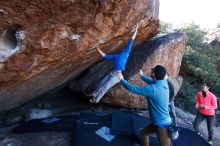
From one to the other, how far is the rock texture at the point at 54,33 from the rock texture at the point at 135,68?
1.97m

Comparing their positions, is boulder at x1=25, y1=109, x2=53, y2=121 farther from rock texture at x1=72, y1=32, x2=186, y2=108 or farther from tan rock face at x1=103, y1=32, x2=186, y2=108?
tan rock face at x1=103, y1=32, x2=186, y2=108

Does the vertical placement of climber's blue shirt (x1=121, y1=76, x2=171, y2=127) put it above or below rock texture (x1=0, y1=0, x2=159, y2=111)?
below

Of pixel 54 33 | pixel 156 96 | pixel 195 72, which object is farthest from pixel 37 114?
pixel 195 72

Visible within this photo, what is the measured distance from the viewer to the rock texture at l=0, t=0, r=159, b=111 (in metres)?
5.34

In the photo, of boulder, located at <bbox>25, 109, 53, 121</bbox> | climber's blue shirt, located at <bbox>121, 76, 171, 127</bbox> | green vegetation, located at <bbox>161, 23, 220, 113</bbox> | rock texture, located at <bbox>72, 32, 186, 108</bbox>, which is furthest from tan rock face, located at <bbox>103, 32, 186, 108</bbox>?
climber's blue shirt, located at <bbox>121, 76, 171, 127</bbox>

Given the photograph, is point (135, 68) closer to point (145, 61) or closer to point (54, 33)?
point (145, 61)

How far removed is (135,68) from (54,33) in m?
4.51

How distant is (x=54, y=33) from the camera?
5.87 meters

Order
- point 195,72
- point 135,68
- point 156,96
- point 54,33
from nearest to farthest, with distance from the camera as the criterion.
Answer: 1. point 156,96
2. point 54,33
3. point 135,68
4. point 195,72

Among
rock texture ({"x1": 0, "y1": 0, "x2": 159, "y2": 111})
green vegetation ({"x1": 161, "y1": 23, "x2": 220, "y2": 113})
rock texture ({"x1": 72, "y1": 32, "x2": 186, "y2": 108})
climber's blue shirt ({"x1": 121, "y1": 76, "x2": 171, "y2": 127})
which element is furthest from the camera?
green vegetation ({"x1": 161, "y1": 23, "x2": 220, "y2": 113})

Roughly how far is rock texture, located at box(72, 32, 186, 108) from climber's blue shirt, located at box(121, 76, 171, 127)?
403 cm

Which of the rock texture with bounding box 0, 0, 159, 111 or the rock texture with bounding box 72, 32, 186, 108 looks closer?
the rock texture with bounding box 0, 0, 159, 111

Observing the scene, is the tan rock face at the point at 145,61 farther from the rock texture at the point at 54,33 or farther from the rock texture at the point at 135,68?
the rock texture at the point at 54,33

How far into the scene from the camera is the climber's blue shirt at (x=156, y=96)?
546 centimetres
